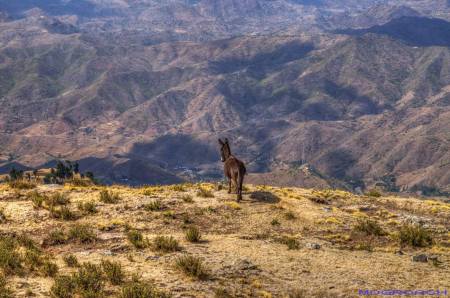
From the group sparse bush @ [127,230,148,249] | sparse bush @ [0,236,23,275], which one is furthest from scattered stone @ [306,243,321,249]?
Answer: sparse bush @ [0,236,23,275]

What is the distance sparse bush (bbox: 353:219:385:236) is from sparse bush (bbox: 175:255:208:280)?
1140 centimetres

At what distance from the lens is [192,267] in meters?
18.8

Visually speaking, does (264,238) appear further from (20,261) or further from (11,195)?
(11,195)

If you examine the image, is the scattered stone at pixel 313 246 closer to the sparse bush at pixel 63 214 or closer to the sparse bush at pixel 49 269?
the sparse bush at pixel 49 269

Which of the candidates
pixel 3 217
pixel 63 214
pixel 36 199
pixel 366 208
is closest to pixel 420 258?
pixel 366 208

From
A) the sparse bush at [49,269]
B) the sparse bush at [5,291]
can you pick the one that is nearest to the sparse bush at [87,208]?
the sparse bush at [49,269]

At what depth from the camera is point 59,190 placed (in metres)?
31.2

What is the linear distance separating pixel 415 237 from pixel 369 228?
2.44 metres

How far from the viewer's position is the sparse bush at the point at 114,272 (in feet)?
58.5

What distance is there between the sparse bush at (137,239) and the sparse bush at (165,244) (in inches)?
20.4

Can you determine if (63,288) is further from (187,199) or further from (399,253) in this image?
(399,253)

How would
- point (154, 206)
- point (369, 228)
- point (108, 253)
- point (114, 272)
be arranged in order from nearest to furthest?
1. point (114, 272)
2. point (108, 253)
3. point (369, 228)
4. point (154, 206)

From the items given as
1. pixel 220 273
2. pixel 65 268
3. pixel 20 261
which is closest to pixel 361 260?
pixel 220 273

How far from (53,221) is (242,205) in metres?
10.6
